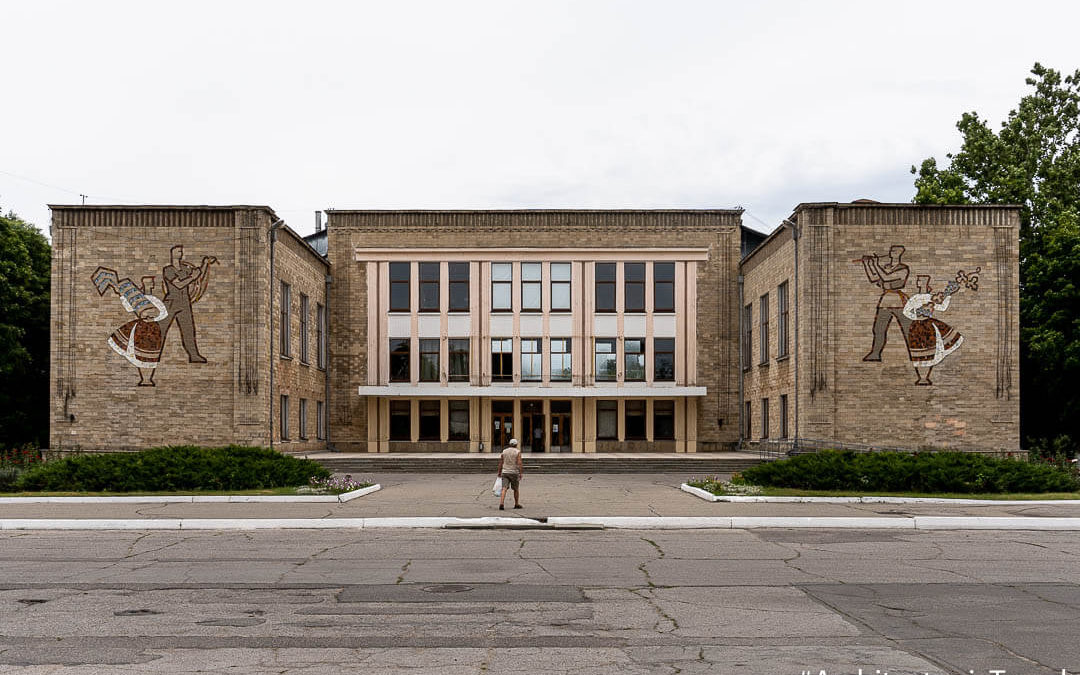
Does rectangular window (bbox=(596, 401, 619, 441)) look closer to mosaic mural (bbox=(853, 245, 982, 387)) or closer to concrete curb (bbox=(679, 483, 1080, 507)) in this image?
mosaic mural (bbox=(853, 245, 982, 387))

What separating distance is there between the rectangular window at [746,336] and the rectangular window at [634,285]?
15.1 feet

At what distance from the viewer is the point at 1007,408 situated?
38406 mm

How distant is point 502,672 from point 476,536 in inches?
392

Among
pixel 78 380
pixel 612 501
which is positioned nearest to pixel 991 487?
pixel 612 501

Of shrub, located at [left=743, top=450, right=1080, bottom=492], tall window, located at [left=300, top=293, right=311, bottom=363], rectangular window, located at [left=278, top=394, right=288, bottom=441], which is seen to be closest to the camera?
shrub, located at [left=743, top=450, right=1080, bottom=492]

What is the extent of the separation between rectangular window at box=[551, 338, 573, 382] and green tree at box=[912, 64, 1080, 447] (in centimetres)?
1648

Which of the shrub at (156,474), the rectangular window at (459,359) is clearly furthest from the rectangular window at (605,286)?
the shrub at (156,474)

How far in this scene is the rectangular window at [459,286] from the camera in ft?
160

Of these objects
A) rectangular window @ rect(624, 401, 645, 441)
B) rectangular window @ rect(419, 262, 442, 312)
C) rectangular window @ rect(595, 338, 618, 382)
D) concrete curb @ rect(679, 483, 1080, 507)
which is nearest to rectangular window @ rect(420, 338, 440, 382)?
rectangular window @ rect(419, 262, 442, 312)

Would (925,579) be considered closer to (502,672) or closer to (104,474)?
(502,672)

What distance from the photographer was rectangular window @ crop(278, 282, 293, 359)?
41250 millimetres

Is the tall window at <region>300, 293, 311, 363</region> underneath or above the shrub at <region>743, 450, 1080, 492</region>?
above

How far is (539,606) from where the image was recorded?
10.5m

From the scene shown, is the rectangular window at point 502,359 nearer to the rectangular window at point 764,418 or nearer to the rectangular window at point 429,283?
the rectangular window at point 429,283
